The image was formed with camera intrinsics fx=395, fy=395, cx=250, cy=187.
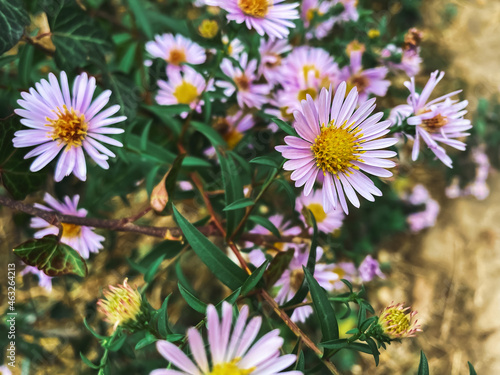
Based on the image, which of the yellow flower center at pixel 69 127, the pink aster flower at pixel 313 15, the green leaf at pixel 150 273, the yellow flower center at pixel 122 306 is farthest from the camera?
the pink aster flower at pixel 313 15

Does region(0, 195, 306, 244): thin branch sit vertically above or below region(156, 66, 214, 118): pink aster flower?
below

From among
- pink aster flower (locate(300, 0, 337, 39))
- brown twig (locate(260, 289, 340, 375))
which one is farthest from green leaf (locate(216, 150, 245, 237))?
pink aster flower (locate(300, 0, 337, 39))

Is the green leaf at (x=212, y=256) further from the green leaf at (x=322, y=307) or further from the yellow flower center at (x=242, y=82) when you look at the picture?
the yellow flower center at (x=242, y=82)

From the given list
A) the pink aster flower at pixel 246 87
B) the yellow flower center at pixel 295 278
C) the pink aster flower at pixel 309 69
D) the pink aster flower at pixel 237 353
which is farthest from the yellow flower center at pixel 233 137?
the pink aster flower at pixel 237 353

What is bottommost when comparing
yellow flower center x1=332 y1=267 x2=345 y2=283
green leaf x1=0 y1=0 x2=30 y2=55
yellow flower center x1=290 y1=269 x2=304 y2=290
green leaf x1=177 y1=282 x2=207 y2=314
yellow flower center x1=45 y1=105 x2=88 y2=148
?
green leaf x1=177 y1=282 x2=207 y2=314

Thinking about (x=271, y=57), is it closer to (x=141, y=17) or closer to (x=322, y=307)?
(x=141, y=17)

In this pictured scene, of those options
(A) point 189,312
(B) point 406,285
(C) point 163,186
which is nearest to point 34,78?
(C) point 163,186

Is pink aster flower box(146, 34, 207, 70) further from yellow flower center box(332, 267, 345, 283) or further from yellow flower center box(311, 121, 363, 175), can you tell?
yellow flower center box(332, 267, 345, 283)
